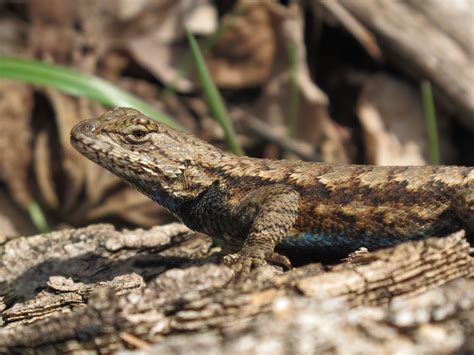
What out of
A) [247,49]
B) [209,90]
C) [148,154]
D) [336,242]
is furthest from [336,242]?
[247,49]

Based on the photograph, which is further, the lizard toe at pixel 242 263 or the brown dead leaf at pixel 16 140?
the brown dead leaf at pixel 16 140

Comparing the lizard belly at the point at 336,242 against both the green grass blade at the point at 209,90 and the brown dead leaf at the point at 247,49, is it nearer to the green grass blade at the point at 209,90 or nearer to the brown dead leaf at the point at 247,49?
the green grass blade at the point at 209,90

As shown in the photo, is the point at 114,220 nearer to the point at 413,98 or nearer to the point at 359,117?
the point at 359,117

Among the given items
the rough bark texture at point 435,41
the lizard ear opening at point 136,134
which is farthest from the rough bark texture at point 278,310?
the rough bark texture at point 435,41

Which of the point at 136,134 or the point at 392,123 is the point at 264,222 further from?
the point at 392,123

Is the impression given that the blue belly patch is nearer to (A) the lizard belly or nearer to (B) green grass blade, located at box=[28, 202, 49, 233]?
(A) the lizard belly
